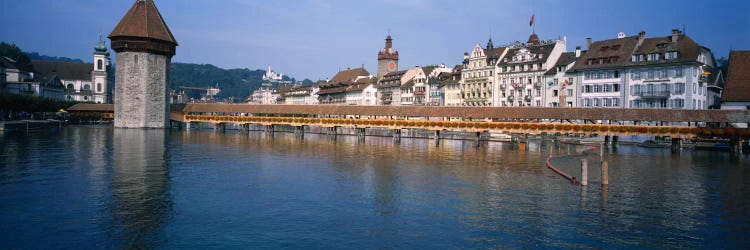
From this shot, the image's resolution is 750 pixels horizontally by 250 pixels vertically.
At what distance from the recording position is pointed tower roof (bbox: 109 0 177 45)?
63.2 metres

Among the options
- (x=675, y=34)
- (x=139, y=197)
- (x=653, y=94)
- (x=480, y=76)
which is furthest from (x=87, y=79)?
(x=139, y=197)

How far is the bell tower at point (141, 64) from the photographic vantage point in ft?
208

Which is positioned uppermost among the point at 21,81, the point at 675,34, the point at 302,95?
the point at 675,34

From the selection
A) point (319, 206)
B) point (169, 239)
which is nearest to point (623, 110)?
point (319, 206)

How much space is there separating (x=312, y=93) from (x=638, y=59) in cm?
9078

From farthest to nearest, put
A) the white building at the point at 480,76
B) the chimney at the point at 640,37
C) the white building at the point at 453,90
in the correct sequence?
the white building at the point at 453,90 → the white building at the point at 480,76 → the chimney at the point at 640,37

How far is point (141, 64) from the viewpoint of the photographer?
64312 mm

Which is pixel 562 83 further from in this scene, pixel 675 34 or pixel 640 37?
pixel 675 34

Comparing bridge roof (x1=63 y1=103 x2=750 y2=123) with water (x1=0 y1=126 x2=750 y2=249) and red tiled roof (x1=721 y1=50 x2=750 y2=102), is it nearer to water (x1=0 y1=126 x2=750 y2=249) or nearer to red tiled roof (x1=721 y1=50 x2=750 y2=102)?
red tiled roof (x1=721 y1=50 x2=750 y2=102)

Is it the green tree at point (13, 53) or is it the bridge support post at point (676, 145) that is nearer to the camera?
the bridge support post at point (676, 145)

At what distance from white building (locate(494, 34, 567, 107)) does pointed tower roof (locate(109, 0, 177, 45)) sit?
41.9 m

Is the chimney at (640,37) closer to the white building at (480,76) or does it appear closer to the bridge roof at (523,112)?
the bridge roof at (523,112)

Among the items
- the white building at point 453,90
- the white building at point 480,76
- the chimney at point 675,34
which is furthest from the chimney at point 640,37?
the white building at point 453,90

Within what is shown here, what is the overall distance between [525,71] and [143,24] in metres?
46.0
